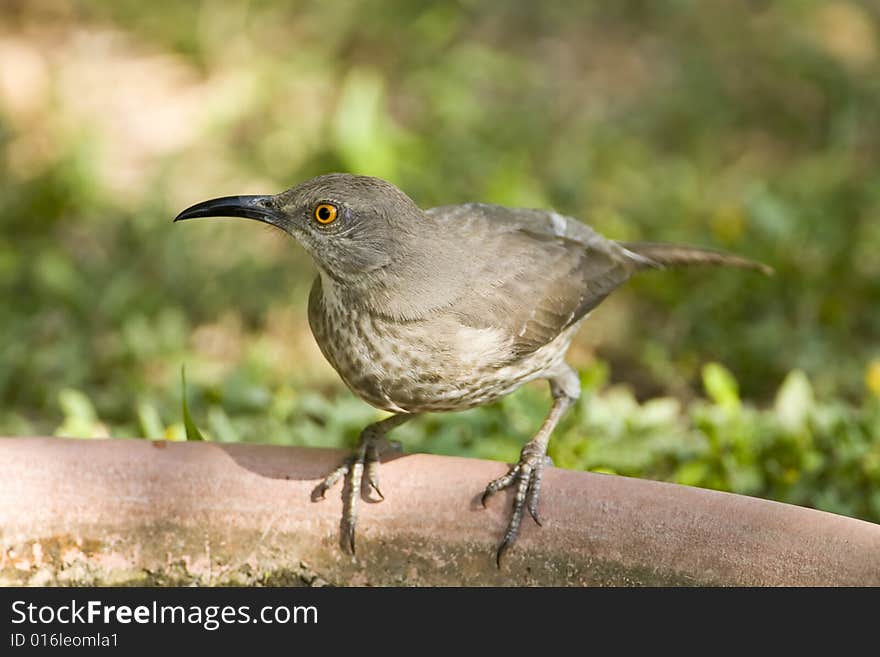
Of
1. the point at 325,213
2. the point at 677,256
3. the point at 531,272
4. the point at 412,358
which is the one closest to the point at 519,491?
the point at 412,358

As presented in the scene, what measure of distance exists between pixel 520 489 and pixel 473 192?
3771mm

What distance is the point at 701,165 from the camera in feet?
24.2

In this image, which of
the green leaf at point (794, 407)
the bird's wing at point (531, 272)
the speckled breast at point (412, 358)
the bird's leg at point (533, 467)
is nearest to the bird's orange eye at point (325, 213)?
the speckled breast at point (412, 358)

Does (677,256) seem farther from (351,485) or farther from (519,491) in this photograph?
(351,485)

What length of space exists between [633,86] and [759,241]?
97.0 inches

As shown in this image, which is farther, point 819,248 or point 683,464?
point 819,248

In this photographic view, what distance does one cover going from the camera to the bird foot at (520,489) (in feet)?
10.2

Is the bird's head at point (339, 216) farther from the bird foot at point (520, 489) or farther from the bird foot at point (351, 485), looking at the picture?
the bird foot at point (520, 489)

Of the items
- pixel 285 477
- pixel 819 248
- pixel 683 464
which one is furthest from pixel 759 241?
pixel 285 477

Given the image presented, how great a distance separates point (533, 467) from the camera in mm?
3430

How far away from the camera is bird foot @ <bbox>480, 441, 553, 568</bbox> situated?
311cm

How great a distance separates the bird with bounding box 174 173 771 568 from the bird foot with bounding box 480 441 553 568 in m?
0.01
